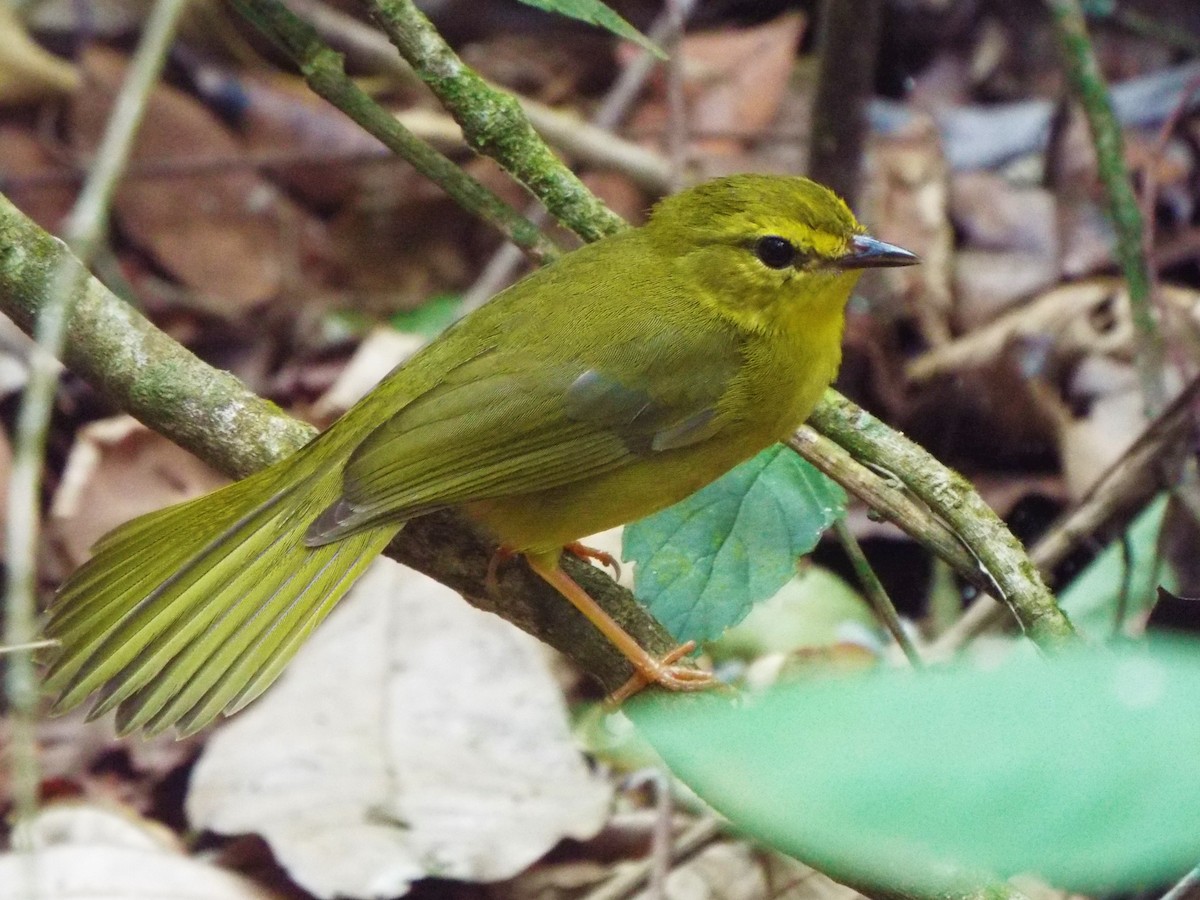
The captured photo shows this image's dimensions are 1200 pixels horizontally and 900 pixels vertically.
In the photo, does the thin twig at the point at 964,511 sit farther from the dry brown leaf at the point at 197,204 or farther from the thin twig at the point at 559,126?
the dry brown leaf at the point at 197,204

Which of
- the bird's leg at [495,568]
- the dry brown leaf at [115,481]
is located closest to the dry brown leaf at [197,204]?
the dry brown leaf at [115,481]

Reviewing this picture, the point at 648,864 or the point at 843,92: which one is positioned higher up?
the point at 843,92

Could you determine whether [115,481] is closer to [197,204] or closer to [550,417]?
[197,204]


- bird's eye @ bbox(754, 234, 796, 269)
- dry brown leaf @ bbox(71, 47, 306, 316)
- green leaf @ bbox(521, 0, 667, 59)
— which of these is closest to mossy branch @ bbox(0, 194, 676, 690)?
bird's eye @ bbox(754, 234, 796, 269)

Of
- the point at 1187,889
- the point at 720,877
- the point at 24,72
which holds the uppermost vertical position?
the point at 24,72

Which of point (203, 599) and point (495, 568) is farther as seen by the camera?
point (495, 568)

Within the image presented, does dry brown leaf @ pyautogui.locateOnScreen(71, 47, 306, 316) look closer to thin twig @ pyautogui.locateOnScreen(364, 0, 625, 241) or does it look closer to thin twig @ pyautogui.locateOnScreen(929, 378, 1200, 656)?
thin twig @ pyautogui.locateOnScreen(364, 0, 625, 241)

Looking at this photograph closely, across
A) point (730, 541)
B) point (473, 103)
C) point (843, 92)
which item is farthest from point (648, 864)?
point (843, 92)
